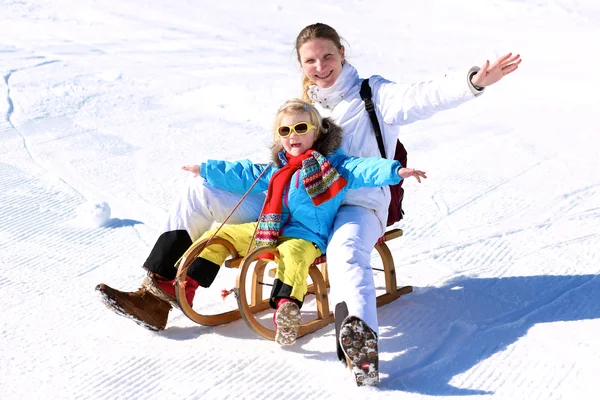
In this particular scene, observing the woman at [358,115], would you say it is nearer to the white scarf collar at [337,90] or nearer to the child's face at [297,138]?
the white scarf collar at [337,90]

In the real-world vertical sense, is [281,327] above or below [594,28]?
below

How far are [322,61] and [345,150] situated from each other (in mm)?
419

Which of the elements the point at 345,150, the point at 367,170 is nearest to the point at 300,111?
the point at 345,150

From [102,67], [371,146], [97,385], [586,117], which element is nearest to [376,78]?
[371,146]

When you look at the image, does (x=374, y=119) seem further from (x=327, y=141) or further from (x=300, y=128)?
(x=300, y=128)

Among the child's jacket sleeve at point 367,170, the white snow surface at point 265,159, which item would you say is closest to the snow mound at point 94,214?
the white snow surface at point 265,159

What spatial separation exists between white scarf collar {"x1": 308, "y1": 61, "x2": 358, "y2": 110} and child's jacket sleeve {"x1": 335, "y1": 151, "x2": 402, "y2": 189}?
33 cm

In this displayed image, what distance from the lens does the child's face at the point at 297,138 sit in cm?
313

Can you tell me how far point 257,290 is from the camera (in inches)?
133

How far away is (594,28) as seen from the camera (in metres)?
8.63

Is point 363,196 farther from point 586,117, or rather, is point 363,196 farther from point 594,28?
point 594,28

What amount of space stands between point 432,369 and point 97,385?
4.20 ft

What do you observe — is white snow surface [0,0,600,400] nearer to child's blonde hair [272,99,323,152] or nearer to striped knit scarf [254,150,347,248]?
striped knit scarf [254,150,347,248]

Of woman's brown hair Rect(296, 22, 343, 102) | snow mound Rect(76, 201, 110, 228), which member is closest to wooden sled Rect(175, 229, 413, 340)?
woman's brown hair Rect(296, 22, 343, 102)
